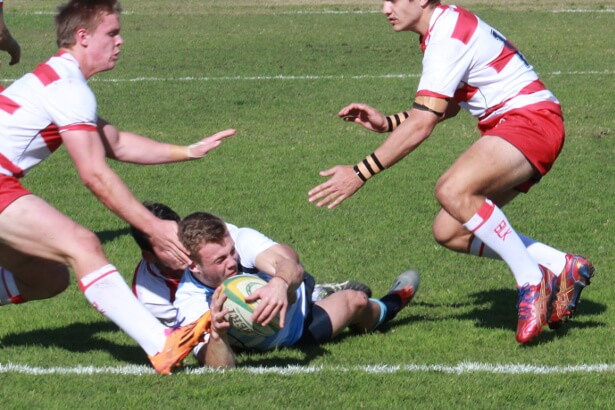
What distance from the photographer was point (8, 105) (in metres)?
6.36

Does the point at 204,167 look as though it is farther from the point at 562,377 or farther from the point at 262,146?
the point at 562,377

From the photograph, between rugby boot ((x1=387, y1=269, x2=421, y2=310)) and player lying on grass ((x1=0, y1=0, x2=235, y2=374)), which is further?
rugby boot ((x1=387, y1=269, x2=421, y2=310))

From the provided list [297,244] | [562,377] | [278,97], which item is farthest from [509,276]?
[278,97]

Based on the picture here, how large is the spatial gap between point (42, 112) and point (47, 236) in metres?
0.66

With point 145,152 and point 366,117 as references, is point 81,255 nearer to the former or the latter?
point 145,152

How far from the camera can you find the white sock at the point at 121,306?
612 centimetres

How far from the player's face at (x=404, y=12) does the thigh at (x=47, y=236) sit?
2407 mm

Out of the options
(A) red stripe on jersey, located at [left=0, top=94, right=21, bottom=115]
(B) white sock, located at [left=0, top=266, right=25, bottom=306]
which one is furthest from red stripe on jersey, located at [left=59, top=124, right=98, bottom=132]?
(B) white sock, located at [left=0, top=266, right=25, bottom=306]

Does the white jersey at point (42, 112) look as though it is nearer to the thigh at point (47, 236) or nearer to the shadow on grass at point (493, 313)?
the thigh at point (47, 236)

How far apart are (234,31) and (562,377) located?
1666cm

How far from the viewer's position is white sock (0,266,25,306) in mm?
7021

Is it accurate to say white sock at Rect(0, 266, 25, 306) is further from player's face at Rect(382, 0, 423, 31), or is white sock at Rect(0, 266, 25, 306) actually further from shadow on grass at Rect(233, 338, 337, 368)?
player's face at Rect(382, 0, 423, 31)

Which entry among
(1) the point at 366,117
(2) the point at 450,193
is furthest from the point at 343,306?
(1) the point at 366,117

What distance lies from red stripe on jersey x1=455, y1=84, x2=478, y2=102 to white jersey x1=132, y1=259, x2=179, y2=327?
2094 mm
